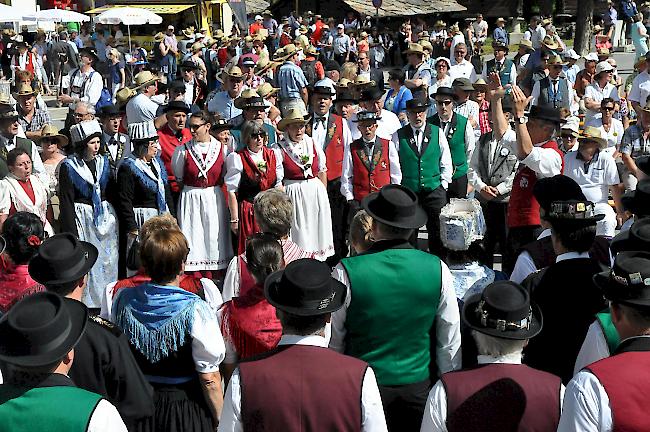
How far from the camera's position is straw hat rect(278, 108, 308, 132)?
A: 7.25 m

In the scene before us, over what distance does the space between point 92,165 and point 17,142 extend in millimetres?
1458

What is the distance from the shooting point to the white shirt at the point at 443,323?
3.65m

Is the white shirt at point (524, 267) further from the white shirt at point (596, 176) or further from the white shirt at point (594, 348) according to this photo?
the white shirt at point (596, 176)

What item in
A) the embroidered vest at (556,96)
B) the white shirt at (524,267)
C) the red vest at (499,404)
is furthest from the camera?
the embroidered vest at (556,96)

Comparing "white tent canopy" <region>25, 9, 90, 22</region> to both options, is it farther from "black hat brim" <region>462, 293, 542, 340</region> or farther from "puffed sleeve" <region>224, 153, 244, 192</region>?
"black hat brim" <region>462, 293, 542, 340</region>

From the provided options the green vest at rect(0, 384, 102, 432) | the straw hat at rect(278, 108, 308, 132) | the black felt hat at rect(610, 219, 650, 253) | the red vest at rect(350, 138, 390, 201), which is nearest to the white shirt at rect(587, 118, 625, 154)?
the red vest at rect(350, 138, 390, 201)

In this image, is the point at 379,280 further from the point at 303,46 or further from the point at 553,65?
the point at 303,46

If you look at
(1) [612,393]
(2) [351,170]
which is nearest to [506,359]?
(1) [612,393]

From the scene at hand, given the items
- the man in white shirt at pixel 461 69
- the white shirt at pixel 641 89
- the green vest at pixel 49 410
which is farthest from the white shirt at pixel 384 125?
the green vest at pixel 49 410

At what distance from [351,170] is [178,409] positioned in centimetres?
429

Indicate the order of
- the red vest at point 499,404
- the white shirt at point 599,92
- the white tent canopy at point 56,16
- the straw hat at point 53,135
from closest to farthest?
the red vest at point 499,404 → the straw hat at point 53,135 → the white shirt at point 599,92 → the white tent canopy at point 56,16

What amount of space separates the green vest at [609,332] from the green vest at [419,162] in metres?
4.38

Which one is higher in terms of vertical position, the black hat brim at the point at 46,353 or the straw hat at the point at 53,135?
the black hat brim at the point at 46,353

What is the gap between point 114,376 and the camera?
3.27 metres
